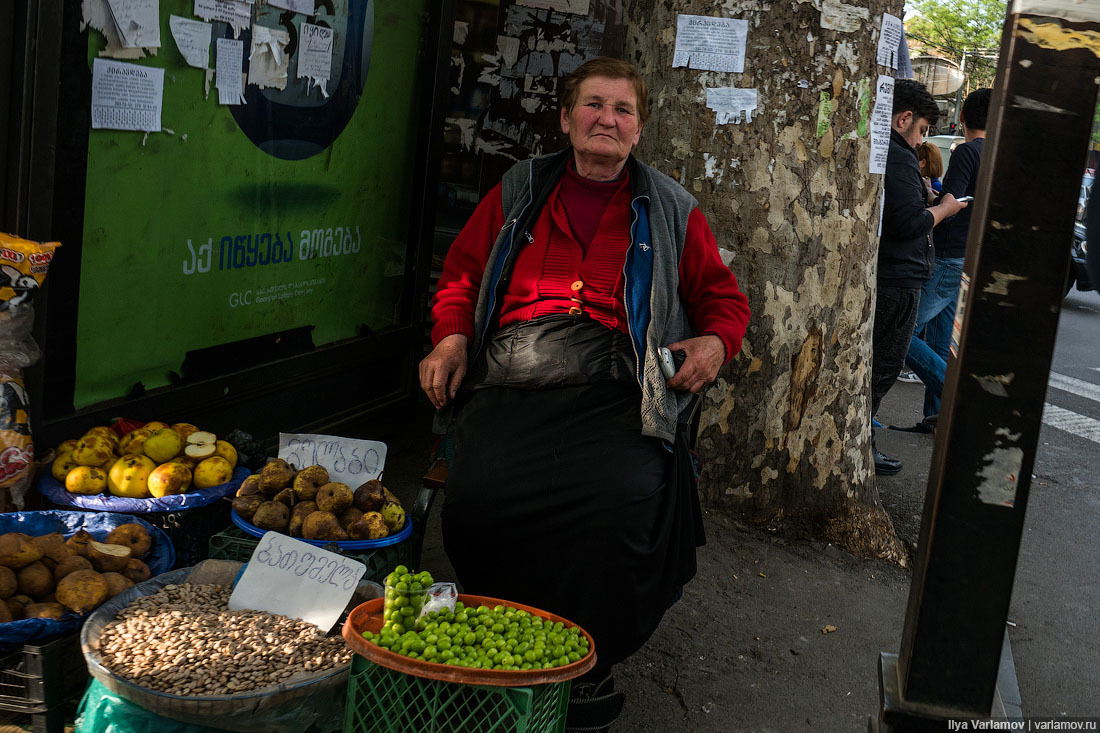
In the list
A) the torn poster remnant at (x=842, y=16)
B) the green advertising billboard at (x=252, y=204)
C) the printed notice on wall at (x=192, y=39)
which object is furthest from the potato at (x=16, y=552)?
the torn poster remnant at (x=842, y=16)

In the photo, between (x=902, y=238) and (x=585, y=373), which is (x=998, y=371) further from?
(x=902, y=238)

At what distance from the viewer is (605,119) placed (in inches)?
126

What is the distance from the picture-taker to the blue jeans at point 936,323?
20.4ft

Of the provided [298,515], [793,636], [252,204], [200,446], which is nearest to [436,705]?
[298,515]

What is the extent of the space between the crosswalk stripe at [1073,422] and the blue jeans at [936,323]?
0.87m

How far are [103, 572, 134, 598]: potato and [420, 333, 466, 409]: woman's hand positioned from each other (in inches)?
38.9

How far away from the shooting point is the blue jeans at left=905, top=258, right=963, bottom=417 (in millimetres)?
6215

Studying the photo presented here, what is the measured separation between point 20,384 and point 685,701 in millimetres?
2147

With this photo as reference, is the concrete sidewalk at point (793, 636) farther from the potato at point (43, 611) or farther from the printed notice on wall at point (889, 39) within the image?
the printed notice on wall at point (889, 39)

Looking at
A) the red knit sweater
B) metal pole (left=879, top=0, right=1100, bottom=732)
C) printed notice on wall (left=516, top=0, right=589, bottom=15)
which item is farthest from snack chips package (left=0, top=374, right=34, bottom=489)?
printed notice on wall (left=516, top=0, right=589, bottom=15)

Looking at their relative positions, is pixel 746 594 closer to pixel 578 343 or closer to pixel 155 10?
pixel 578 343

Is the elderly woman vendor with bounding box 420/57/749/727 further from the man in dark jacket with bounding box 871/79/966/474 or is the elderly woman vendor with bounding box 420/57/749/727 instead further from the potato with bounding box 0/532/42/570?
the man in dark jacket with bounding box 871/79/966/474

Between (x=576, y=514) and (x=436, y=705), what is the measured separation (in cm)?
79

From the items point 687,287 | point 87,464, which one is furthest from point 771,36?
point 87,464
